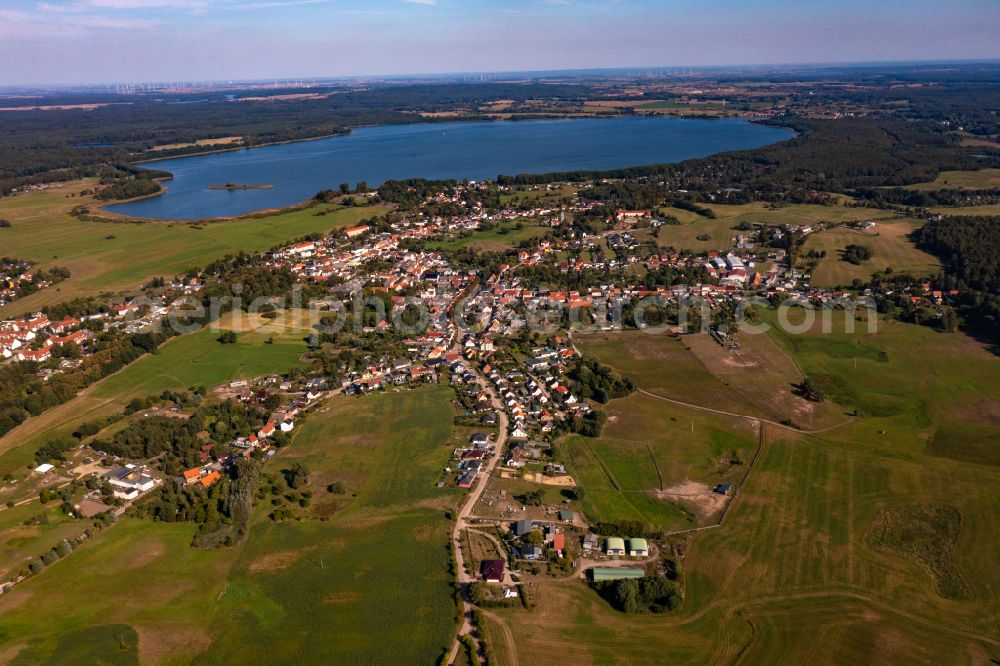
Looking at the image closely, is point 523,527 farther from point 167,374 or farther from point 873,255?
point 873,255

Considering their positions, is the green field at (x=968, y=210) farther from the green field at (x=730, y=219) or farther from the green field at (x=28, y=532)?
the green field at (x=28, y=532)

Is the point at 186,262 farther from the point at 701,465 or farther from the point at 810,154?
the point at 810,154

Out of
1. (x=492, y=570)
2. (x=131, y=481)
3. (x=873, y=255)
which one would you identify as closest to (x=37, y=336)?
(x=131, y=481)

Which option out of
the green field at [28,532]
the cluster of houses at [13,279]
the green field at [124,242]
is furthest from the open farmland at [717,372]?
the cluster of houses at [13,279]

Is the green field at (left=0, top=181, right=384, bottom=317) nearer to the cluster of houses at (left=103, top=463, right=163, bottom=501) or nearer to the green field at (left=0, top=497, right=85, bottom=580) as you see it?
the cluster of houses at (left=103, top=463, right=163, bottom=501)

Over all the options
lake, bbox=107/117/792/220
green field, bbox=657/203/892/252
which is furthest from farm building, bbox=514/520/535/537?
lake, bbox=107/117/792/220
